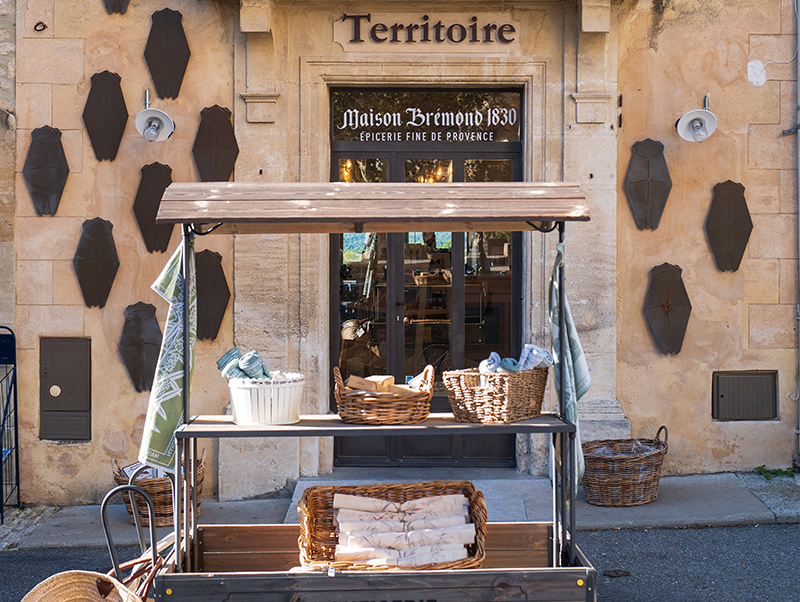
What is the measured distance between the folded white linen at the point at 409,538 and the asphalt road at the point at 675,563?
1.58 metres

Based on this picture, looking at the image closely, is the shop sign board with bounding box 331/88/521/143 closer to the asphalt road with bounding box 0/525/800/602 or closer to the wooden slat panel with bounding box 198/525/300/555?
the asphalt road with bounding box 0/525/800/602

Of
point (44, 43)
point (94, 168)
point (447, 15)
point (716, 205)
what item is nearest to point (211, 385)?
point (94, 168)

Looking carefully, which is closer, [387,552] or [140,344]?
[387,552]

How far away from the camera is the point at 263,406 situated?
3.37 meters

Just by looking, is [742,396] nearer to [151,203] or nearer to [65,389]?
[151,203]

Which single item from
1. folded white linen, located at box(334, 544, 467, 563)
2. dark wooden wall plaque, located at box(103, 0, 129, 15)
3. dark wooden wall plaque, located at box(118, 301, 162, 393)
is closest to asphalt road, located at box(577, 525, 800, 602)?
folded white linen, located at box(334, 544, 467, 563)

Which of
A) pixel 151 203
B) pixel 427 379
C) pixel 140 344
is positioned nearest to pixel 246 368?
pixel 427 379

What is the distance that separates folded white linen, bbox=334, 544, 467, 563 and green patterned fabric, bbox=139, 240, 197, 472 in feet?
2.86

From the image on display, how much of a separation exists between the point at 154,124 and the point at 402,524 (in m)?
4.38

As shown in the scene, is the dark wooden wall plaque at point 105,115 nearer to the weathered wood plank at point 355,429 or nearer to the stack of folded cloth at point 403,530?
the weathered wood plank at point 355,429

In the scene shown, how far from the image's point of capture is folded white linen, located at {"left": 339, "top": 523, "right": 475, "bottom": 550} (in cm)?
343

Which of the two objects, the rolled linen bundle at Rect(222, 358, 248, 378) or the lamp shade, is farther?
the lamp shade

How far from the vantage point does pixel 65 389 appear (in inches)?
260

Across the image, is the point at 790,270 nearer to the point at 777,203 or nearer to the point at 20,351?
the point at 777,203
